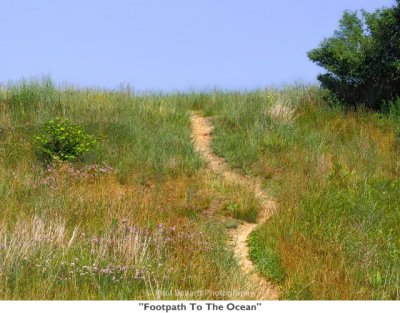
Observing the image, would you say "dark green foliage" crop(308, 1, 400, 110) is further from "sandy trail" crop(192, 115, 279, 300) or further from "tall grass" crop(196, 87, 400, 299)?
"sandy trail" crop(192, 115, 279, 300)

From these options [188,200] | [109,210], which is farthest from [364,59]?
[109,210]

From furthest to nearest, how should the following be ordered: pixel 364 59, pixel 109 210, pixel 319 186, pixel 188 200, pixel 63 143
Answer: pixel 364 59 < pixel 63 143 < pixel 319 186 < pixel 188 200 < pixel 109 210

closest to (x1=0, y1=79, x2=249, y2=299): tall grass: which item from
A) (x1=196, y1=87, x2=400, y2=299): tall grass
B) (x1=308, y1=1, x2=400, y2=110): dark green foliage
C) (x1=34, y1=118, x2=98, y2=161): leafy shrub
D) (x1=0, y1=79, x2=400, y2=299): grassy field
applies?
(x1=0, y1=79, x2=400, y2=299): grassy field

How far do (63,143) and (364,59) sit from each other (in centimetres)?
945

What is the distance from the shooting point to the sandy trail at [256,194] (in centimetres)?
694

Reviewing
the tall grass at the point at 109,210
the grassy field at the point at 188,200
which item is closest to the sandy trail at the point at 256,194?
the grassy field at the point at 188,200

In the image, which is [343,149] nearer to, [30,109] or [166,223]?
[166,223]

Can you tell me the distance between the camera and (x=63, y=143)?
12.0 meters

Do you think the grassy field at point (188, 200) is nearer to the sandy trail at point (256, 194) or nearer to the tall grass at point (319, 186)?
the tall grass at point (319, 186)

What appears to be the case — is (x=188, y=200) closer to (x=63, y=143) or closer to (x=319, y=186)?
(x=319, y=186)

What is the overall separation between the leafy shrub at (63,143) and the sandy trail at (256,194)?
302cm

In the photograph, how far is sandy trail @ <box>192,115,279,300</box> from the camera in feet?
22.8

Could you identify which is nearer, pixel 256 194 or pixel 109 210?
pixel 109 210

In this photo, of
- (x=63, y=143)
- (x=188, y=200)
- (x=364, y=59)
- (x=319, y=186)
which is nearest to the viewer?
(x=188, y=200)
